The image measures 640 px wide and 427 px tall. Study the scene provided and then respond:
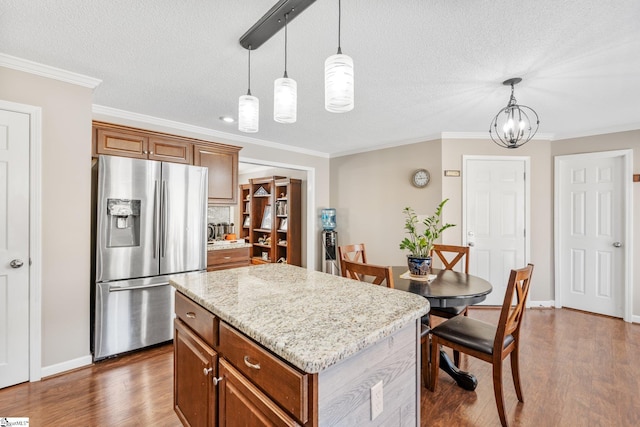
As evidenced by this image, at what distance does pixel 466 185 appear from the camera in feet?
13.2

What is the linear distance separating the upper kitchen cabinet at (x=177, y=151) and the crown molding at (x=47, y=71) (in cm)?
38

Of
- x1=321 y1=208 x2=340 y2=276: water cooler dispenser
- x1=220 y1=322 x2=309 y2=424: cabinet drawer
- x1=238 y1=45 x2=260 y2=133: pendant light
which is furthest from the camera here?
x1=321 y1=208 x2=340 y2=276: water cooler dispenser

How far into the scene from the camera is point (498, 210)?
403 centimetres

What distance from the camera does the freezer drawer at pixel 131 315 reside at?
8.34 ft

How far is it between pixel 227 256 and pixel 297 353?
2.86 metres

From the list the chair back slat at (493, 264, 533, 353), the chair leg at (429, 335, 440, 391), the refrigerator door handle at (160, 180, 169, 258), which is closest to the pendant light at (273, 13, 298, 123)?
the chair back slat at (493, 264, 533, 353)

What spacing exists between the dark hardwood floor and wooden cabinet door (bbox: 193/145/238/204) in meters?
1.70

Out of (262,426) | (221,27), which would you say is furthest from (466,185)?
(262,426)

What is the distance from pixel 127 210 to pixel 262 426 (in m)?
2.44

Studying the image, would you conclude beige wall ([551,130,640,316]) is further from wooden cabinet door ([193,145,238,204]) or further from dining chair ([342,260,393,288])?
wooden cabinet door ([193,145,238,204])

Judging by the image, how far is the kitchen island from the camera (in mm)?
870

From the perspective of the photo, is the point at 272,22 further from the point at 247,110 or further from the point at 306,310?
the point at 306,310

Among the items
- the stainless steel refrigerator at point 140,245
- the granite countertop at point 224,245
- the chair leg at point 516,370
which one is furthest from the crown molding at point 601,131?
the stainless steel refrigerator at point 140,245

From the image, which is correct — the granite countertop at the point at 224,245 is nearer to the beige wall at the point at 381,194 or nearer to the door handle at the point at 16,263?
the door handle at the point at 16,263
